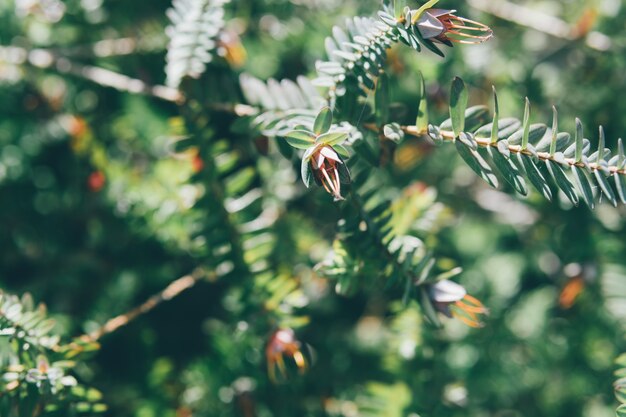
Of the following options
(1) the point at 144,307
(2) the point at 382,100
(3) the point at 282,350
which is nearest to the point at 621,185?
(2) the point at 382,100

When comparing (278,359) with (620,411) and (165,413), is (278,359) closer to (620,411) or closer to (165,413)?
(165,413)

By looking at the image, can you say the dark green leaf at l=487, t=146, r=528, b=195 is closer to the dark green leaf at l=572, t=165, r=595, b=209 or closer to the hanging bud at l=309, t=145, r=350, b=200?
the dark green leaf at l=572, t=165, r=595, b=209

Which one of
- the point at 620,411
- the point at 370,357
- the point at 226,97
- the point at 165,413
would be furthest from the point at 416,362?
the point at 226,97

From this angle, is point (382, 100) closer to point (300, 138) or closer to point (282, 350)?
point (300, 138)

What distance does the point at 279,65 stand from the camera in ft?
4.17

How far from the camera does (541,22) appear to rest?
1.26m

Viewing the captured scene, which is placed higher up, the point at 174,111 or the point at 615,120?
the point at 174,111

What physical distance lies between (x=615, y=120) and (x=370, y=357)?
72cm

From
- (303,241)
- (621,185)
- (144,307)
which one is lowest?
(303,241)

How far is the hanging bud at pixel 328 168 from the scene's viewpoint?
59 cm

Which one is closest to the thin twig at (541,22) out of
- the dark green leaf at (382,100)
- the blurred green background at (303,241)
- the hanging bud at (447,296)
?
the blurred green background at (303,241)

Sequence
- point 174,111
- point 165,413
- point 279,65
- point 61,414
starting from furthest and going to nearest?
point 279,65 → point 174,111 → point 165,413 → point 61,414

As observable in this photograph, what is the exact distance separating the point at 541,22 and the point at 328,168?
917 millimetres

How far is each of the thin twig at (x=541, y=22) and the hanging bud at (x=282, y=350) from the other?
0.83 metres
